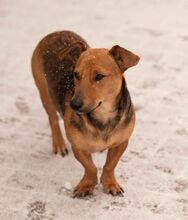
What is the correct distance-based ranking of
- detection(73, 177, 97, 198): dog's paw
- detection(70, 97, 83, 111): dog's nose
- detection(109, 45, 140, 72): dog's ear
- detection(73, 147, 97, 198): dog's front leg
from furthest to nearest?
detection(73, 177, 97, 198): dog's paw
detection(73, 147, 97, 198): dog's front leg
detection(109, 45, 140, 72): dog's ear
detection(70, 97, 83, 111): dog's nose

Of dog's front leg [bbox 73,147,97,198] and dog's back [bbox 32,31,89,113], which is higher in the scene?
dog's back [bbox 32,31,89,113]

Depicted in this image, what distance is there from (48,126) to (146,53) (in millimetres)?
1986

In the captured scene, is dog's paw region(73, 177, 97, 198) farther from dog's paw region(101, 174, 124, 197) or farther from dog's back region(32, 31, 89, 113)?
dog's back region(32, 31, 89, 113)

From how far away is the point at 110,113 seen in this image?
363 cm

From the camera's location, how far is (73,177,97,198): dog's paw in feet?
13.2

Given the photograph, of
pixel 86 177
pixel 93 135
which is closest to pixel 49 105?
pixel 86 177

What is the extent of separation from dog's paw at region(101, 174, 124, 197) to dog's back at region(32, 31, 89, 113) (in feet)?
2.12

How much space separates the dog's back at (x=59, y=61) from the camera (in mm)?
3934

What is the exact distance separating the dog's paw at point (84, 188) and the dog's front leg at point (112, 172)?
0.09m

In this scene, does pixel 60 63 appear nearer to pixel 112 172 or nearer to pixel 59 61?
pixel 59 61

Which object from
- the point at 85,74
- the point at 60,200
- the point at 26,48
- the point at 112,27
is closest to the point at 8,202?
the point at 60,200

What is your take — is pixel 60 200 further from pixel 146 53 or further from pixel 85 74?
pixel 146 53

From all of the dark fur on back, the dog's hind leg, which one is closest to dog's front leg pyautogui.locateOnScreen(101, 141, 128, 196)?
the dark fur on back

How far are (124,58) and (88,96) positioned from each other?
A: 1.22 ft
